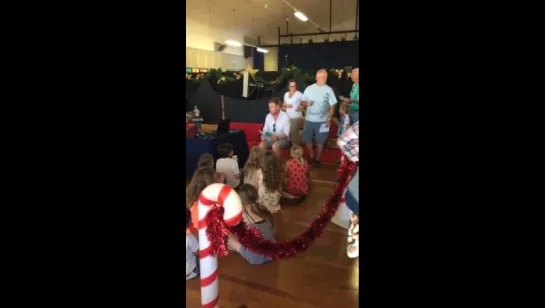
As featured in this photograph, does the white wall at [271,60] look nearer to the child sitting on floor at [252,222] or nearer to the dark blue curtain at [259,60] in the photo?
the dark blue curtain at [259,60]

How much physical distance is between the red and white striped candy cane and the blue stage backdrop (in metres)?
10.2

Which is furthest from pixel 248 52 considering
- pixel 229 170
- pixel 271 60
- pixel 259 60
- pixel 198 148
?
pixel 229 170

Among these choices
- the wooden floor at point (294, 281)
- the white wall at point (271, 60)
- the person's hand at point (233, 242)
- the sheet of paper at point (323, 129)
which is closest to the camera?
the wooden floor at point (294, 281)

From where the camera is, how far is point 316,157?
5535mm

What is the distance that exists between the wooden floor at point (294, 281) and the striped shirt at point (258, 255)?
45 mm

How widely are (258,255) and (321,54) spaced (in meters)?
10.7

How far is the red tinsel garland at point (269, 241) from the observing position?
5.98 ft

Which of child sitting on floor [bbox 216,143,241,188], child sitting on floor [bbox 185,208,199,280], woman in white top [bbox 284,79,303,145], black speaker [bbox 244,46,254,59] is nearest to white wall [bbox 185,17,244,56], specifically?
black speaker [bbox 244,46,254,59]

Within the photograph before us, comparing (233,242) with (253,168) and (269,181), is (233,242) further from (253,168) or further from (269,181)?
(253,168)

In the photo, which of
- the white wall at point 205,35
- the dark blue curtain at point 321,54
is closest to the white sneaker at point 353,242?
the dark blue curtain at point 321,54

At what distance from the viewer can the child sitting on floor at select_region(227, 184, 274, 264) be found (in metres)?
2.66
